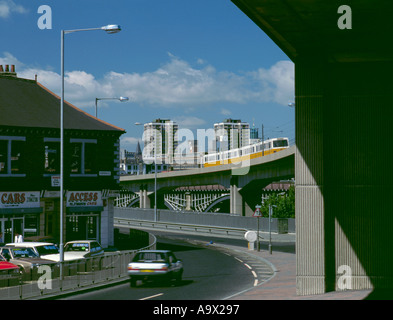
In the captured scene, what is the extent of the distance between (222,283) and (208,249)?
67.0 ft

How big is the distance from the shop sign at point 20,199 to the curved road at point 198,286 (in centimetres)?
1143

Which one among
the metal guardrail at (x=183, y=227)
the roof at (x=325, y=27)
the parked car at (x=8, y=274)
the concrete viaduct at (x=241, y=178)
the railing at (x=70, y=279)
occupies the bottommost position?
the metal guardrail at (x=183, y=227)

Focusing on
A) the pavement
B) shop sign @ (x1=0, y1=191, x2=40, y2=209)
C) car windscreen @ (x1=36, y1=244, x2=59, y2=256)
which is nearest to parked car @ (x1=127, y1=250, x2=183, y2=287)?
the pavement

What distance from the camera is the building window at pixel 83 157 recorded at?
43719 millimetres

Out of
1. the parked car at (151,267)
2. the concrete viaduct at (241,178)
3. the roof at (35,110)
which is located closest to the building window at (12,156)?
the roof at (35,110)

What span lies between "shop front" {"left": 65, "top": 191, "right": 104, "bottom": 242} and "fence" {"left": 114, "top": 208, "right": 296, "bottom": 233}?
2076 cm

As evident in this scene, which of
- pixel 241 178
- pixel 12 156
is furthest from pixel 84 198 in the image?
pixel 241 178

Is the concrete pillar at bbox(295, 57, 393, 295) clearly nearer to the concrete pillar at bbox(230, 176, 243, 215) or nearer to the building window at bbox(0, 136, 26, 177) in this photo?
the building window at bbox(0, 136, 26, 177)

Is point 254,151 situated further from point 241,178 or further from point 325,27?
point 325,27

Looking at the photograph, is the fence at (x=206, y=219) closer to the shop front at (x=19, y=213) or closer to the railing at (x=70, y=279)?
the shop front at (x=19, y=213)

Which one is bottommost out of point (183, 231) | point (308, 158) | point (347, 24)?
point (183, 231)

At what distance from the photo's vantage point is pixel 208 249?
153 ft

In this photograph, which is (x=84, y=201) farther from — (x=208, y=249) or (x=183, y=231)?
(x=183, y=231)

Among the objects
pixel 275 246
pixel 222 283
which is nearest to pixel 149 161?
pixel 275 246
